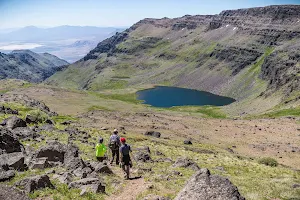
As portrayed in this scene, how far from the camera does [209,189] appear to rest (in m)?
16.3

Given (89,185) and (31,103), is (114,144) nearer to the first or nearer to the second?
(89,185)

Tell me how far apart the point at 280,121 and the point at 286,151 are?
30098mm

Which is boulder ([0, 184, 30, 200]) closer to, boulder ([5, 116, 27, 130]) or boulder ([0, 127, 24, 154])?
boulder ([0, 127, 24, 154])

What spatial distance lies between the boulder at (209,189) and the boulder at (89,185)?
6.64 metres

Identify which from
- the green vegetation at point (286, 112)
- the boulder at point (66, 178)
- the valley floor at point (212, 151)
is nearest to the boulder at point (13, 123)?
the valley floor at point (212, 151)

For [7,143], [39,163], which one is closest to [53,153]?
[39,163]

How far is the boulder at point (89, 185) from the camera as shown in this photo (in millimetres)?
20855

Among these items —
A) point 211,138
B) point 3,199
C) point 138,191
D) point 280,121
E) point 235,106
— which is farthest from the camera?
point 235,106

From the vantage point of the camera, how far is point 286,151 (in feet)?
205

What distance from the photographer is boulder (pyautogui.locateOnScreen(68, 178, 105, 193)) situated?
2085cm

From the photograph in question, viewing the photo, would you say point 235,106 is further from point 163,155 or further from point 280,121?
point 163,155

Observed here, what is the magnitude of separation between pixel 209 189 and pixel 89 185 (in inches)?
348

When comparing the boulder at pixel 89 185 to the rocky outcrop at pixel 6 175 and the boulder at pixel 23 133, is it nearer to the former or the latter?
the rocky outcrop at pixel 6 175

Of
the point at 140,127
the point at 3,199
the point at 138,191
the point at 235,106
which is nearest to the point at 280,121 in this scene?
the point at 140,127
